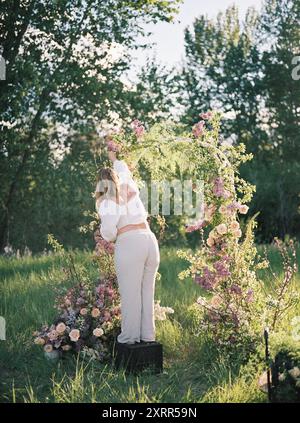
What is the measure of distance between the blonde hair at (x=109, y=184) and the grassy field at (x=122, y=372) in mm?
1702

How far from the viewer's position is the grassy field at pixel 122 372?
539cm

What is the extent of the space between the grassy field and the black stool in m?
0.08

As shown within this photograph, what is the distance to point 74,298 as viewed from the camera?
7.29m

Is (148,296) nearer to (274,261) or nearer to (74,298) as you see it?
(74,298)

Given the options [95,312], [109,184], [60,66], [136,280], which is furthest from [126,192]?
[60,66]

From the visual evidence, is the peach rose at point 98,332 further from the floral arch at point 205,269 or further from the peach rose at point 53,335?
the peach rose at point 53,335

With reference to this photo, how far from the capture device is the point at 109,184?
20.3 feet

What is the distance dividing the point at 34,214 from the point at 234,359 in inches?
447

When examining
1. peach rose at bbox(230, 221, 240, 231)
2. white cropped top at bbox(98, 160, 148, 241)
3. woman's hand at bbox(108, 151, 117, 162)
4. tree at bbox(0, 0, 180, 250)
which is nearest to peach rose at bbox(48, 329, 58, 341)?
white cropped top at bbox(98, 160, 148, 241)

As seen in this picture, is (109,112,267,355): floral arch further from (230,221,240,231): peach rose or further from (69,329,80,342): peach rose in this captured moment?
A: (69,329,80,342): peach rose

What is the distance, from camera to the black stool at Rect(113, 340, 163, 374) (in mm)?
6109
